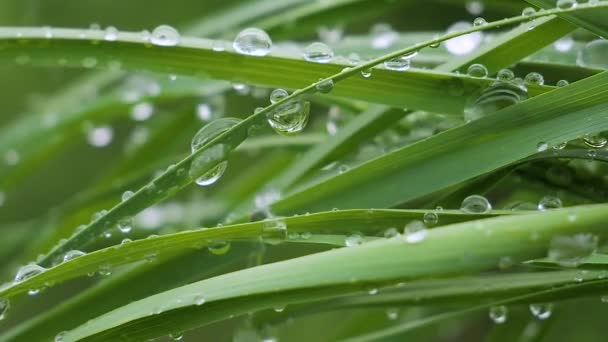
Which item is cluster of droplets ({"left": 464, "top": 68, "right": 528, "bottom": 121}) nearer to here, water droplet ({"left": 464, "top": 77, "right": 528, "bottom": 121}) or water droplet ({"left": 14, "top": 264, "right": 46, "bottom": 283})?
water droplet ({"left": 464, "top": 77, "right": 528, "bottom": 121})

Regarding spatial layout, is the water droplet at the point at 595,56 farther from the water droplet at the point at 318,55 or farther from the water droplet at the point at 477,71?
the water droplet at the point at 318,55

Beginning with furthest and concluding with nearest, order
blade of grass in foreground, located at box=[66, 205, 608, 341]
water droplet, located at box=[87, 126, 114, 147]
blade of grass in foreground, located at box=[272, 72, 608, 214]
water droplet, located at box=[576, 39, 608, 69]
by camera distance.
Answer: water droplet, located at box=[87, 126, 114, 147]
water droplet, located at box=[576, 39, 608, 69]
blade of grass in foreground, located at box=[272, 72, 608, 214]
blade of grass in foreground, located at box=[66, 205, 608, 341]

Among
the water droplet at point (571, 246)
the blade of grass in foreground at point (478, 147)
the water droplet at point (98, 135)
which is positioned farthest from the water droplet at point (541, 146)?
the water droplet at point (98, 135)

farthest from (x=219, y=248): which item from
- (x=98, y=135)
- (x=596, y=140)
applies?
(x=98, y=135)

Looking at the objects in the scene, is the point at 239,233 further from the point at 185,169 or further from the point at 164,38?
the point at 164,38


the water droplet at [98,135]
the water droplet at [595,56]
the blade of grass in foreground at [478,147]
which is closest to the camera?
the blade of grass in foreground at [478,147]

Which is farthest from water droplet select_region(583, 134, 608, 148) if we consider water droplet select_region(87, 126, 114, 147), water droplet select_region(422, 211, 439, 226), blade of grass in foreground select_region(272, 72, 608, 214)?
water droplet select_region(87, 126, 114, 147)
